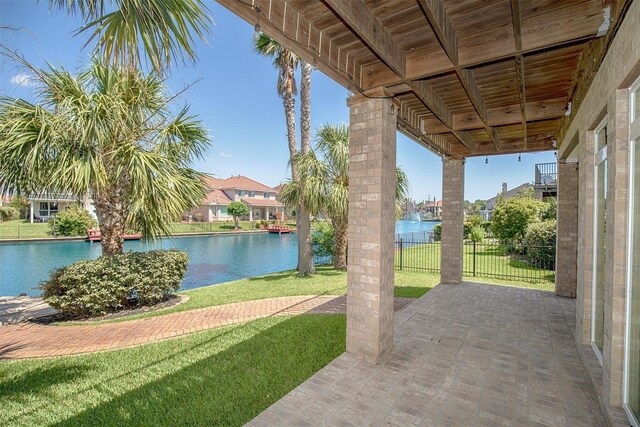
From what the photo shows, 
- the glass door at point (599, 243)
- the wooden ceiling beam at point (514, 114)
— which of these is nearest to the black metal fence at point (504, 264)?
the wooden ceiling beam at point (514, 114)

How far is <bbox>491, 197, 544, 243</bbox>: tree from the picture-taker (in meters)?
15.4

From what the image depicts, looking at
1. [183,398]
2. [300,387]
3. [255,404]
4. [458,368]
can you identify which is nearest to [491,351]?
[458,368]

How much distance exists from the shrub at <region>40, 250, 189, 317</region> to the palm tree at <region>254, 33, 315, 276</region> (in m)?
4.69

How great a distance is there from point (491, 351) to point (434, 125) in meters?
4.00

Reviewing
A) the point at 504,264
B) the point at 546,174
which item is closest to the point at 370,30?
the point at 504,264

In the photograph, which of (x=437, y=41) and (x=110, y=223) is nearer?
(x=437, y=41)

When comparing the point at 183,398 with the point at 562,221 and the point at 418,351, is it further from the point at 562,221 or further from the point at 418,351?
the point at 562,221

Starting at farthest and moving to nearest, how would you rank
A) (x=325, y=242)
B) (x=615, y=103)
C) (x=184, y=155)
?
(x=325, y=242) → (x=184, y=155) → (x=615, y=103)

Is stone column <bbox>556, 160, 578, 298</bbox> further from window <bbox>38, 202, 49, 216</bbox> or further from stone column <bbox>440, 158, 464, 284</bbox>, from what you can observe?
window <bbox>38, 202, 49, 216</bbox>

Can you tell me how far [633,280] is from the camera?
2352mm

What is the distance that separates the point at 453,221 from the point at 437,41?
18.4 feet

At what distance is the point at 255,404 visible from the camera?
286cm

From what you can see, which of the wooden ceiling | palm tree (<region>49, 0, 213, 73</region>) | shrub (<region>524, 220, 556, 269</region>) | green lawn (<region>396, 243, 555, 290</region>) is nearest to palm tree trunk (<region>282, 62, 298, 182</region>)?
green lawn (<region>396, 243, 555, 290</region>)

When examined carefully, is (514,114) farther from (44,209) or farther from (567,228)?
(44,209)
